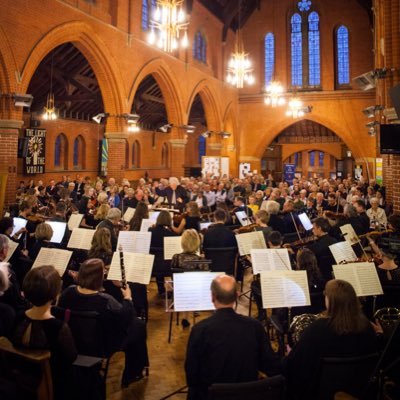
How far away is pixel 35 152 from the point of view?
1711cm

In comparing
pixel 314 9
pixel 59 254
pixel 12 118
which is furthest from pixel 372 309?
pixel 314 9

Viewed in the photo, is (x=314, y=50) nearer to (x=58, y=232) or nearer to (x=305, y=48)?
(x=305, y=48)

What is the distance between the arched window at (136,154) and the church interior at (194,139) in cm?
20

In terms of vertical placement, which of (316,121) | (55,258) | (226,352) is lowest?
(226,352)

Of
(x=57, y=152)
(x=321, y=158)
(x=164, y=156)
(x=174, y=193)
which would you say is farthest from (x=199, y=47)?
(x=321, y=158)

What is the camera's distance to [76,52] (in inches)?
→ 611

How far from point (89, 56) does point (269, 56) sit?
1372cm

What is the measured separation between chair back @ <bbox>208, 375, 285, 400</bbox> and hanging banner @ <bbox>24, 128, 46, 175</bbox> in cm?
1667

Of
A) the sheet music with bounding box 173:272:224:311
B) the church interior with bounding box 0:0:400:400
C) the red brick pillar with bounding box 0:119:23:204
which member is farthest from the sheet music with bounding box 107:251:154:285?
the red brick pillar with bounding box 0:119:23:204

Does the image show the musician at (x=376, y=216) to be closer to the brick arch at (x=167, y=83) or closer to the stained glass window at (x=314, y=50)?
the brick arch at (x=167, y=83)

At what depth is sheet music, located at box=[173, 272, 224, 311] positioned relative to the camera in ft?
11.4

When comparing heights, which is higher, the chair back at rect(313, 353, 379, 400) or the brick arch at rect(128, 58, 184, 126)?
the brick arch at rect(128, 58, 184, 126)

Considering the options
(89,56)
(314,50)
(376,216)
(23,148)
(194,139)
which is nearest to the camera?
(376,216)

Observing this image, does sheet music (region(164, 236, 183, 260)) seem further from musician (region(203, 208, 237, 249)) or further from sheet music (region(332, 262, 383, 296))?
sheet music (region(332, 262, 383, 296))
